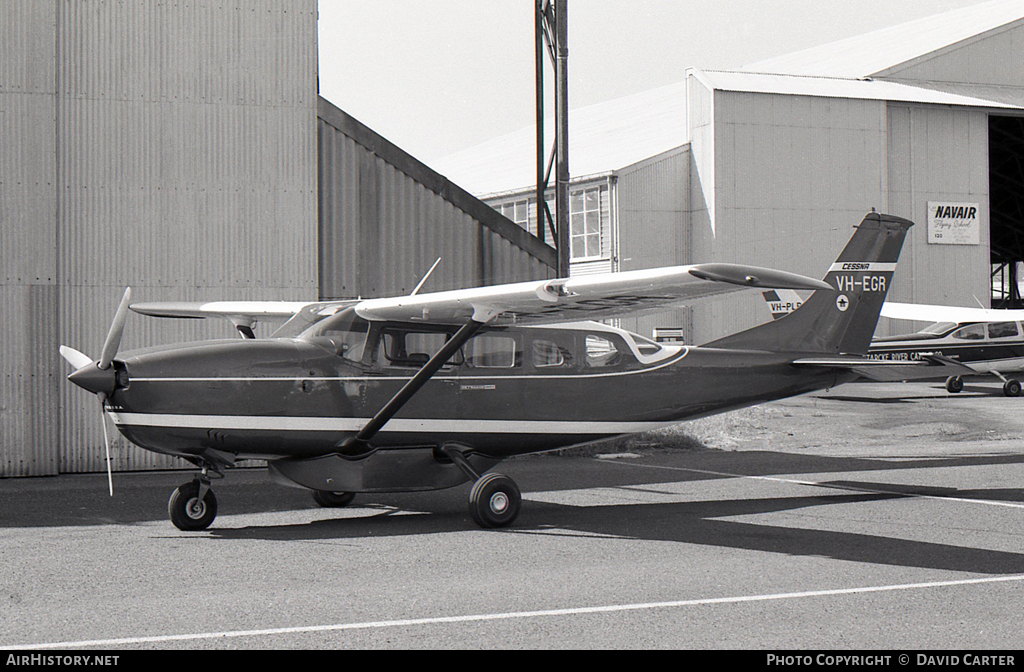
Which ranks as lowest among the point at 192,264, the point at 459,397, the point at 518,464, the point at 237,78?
the point at 518,464

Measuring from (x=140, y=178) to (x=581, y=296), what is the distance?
7.78 meters

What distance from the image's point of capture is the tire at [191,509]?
8.99 meters

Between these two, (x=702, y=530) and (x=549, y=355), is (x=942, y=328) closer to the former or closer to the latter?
(x=549, y=355)

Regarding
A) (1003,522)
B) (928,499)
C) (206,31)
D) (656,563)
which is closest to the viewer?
(656,563)

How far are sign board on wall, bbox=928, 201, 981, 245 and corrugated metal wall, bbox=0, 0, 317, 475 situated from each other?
2362 centimetres

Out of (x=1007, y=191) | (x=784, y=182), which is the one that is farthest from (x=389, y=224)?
(x=1007, y=191)

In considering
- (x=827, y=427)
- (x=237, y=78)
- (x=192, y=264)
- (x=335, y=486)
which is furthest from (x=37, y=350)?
(x=827, y=427)

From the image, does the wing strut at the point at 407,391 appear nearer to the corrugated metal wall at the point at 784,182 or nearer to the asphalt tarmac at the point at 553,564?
the asphalt tarmac at the point at 553,564

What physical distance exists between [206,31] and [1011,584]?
38.9 ft

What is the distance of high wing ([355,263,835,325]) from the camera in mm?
7207

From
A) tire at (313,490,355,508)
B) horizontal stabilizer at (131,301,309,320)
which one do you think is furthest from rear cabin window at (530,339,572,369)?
horizontal stabilizer at (131,301,309,320)

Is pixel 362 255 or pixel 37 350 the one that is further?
pixel 362 255

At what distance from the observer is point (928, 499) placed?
10742 millimetres
